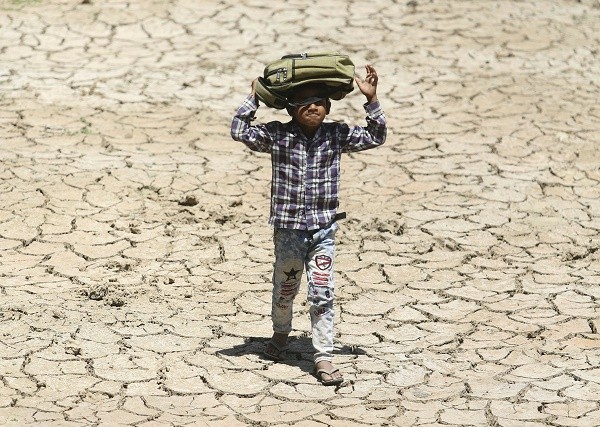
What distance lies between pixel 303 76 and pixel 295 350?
4.73ft

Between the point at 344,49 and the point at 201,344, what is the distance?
19.0 ft

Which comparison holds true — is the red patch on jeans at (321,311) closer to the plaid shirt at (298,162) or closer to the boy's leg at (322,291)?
the boy's leg at (322,291)

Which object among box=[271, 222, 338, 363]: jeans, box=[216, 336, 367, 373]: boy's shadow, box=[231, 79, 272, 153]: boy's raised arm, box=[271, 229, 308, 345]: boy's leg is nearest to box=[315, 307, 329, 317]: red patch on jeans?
box=[271, 222, 338, 363]: jeans

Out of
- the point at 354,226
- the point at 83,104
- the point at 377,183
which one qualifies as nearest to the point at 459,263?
the point at 354,226

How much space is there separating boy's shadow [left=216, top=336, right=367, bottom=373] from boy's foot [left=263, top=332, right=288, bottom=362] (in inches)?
1.1

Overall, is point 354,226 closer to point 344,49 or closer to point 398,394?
point 398,394

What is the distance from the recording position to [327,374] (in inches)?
230

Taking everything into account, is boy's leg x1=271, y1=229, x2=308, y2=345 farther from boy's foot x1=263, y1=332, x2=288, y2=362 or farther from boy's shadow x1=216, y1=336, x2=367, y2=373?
boy's shadow x1=216, y1=336, x2=367, y2=373

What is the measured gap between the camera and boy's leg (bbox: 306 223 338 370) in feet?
19.1

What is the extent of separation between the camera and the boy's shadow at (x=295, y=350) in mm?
6164

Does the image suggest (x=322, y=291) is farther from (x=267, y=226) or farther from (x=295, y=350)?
(x=267, y=226)

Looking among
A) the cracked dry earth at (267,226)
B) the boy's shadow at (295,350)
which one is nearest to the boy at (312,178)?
the boy's shadow at (295,350)

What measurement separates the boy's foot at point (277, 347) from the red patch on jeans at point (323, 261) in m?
0.49

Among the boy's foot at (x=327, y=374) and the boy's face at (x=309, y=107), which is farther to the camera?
the boy's foot at (x=327, y=374)
